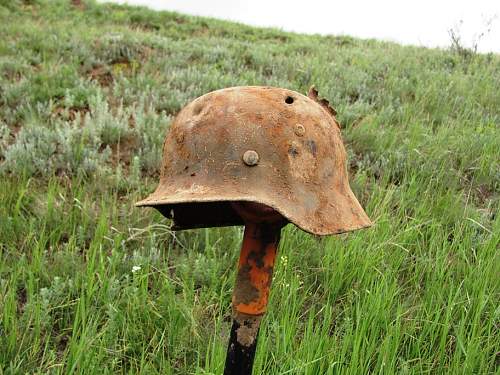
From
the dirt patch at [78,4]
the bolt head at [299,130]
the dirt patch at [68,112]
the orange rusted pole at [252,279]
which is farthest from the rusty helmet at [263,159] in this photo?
the dirt patch at [78,4]

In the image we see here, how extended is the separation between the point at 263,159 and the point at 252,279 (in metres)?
0.30

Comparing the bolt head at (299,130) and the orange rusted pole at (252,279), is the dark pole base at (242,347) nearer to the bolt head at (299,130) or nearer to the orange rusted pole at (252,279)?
the orange rusted pole at (252,279)

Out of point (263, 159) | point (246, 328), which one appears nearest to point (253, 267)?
point (246, 328)

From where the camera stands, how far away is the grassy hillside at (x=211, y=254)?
1979mm

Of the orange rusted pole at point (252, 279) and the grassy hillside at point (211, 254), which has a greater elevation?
the orange rusted pole at point (252, 279)

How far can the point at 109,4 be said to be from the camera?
12352 mm

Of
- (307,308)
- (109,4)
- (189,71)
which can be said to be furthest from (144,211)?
(109,4)

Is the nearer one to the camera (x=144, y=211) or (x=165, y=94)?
(x=144, y=211)

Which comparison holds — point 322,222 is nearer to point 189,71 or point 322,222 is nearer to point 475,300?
point 475,300

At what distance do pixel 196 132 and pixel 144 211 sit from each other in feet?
6.40

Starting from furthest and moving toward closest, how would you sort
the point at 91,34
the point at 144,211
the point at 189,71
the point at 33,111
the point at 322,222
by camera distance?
the point at 91,34, the point at 189,71, the point at 33,111, the point at 144,211, the point at 322,222

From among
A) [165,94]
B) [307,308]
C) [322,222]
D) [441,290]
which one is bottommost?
[307,308]

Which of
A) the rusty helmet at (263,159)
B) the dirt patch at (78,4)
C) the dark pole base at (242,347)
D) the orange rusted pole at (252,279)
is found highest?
the dirt patch at (78,4)

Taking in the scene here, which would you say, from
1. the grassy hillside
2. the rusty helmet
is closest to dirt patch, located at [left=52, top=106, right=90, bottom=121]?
the grassy hillside
